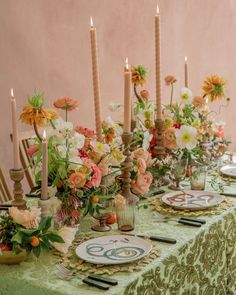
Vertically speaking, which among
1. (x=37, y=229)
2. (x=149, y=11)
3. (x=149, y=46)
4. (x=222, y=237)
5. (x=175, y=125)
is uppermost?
(x=149, y=11)

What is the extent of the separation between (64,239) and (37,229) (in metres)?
0.09

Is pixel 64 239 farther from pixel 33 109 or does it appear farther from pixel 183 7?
pixel 183 7

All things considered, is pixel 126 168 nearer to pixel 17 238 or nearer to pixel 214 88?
pixel 17 238

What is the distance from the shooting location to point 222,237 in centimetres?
185

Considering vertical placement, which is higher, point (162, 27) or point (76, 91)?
point (162, 27)

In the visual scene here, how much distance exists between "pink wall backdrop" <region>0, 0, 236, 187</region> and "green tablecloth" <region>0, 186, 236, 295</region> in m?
1.74

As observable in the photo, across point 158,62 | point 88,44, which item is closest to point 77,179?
point 158,62

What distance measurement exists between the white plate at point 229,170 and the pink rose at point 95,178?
96cm

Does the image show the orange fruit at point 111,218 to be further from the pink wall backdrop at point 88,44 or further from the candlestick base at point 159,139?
the pink wall backdrop at point 88,44

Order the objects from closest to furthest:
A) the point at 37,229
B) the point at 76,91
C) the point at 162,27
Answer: the point at 37,229
the point at 76,91
the point at 162,27

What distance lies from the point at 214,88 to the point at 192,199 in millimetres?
664

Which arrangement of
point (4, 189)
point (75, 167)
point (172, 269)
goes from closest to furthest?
point (172, 269) → point (75, 167) → point (4, 189)

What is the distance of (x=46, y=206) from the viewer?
1.62 meters

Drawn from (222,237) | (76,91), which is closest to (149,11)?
(76,91)
